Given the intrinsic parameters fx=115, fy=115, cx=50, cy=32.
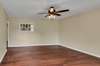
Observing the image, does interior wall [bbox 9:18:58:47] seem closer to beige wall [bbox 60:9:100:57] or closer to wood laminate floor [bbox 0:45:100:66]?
beige wall [bbox 60:9:100:57]

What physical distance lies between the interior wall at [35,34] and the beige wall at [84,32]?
1332mm

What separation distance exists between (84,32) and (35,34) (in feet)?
13.4

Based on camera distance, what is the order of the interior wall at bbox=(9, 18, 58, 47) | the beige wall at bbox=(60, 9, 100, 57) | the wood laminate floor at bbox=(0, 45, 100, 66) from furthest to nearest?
1. the interior wall at bbox=(9, 18, 58, 47)
2. the beige wall at bbox=(60, 9, 100, 57)
3. the wood laminate floor at bbox=(0, 45, 100, 66)

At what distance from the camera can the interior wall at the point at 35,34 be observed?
826 centimetres

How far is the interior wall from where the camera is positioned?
826cm

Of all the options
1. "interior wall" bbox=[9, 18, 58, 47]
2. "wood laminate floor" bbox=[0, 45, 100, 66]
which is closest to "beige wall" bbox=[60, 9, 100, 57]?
"wood laminate floor" bbox=[0, 45, 100, 66]

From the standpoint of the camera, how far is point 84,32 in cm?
592

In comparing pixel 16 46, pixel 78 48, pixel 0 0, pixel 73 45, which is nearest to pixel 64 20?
pixel 73 45

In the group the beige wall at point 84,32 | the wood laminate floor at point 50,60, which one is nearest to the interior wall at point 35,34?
the beige wall at point 84,32

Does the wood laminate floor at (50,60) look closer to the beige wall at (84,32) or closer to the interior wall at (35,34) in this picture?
the beige wall at (84,32)

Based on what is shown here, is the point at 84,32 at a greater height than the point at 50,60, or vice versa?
the point at 84,32

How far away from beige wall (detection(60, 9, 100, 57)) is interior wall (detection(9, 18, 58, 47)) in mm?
1332

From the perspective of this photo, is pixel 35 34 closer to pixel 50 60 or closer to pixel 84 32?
pixel 84 32

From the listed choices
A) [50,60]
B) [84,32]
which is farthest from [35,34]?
[50,60]
